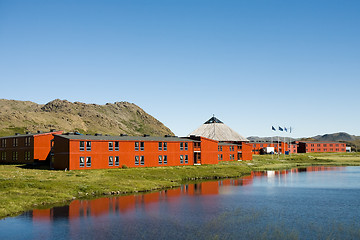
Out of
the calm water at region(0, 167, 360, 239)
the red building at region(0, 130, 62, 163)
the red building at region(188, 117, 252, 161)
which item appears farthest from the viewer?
the red building at region(188, 117, 252, 161)

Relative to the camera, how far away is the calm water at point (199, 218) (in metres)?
32.5

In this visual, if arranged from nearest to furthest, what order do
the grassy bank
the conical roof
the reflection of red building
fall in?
the reflection of red building
the grassy bank
the conical roof

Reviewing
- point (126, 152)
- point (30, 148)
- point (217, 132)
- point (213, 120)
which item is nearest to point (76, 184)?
point (126, 152)

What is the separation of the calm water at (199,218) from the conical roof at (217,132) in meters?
106

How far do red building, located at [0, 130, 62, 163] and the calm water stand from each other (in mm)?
45684

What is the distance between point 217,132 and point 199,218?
12837 centimetres

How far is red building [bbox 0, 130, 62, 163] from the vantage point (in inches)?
3588

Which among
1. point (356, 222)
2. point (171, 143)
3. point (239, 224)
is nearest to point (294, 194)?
point (356, 222)

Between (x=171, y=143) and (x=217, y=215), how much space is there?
188 ft

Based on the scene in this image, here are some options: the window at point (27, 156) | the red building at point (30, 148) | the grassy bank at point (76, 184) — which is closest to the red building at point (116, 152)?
the grassy bank at point (76, 184)

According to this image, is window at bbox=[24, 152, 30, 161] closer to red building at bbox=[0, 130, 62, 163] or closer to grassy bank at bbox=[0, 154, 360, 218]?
red building at bbox=[0, 130, 62, 163]

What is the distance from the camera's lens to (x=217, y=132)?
16662cm

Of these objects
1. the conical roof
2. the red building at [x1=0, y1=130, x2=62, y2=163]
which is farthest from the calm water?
the conical roof

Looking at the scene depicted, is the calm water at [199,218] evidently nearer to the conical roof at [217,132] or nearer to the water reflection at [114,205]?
the water reflection at [114,205]
